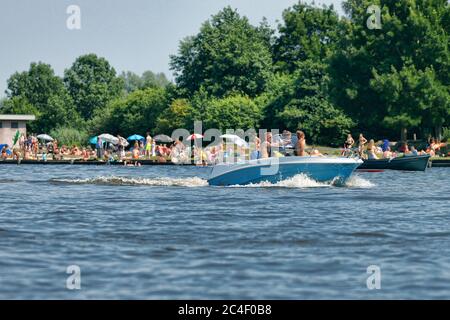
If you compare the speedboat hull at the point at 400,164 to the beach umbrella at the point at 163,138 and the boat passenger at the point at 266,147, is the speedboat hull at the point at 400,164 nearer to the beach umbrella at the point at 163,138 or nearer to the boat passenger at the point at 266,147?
the boat passenger at the point at 266,147

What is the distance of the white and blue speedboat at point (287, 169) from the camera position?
35.8 metres

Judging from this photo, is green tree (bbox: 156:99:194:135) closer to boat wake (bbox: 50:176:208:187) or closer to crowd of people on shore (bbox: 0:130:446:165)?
crowd of people on shore (bbox: 0:130:446:165)

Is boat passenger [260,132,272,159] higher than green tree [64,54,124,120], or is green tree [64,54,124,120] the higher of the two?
green tree [64,54,124,120]

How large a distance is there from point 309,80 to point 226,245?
65244mm

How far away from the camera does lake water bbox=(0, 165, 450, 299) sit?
1505 cm

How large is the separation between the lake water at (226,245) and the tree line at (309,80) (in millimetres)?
39635

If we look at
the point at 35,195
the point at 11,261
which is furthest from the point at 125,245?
the point at 35,195

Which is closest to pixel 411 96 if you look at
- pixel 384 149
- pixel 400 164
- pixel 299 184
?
pixel 384 149

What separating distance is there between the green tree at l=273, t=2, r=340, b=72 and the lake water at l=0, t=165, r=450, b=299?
2650 inches

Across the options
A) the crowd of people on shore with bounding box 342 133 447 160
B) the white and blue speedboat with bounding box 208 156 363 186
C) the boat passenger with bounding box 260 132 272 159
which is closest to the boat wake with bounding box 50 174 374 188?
the white and blue speedboat with bounding box 208 156 363 186

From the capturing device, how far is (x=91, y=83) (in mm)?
147000

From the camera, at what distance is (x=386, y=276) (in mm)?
16047

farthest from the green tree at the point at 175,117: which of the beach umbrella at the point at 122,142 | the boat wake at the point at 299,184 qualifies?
the boat wake at the point at 299,184
